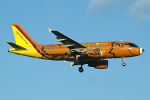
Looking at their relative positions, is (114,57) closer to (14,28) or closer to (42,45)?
(42,45)

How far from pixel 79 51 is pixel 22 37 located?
1413cm

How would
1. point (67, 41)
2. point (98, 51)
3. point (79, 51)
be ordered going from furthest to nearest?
point (98, 51) → point (79, 51) → point (67, 41)

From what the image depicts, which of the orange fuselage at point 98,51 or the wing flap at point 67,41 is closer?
the wing flap at point 67,41

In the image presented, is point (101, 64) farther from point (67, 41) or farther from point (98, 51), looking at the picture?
point (67, 41)

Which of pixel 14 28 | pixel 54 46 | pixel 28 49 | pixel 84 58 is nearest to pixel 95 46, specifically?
pixel 84 58

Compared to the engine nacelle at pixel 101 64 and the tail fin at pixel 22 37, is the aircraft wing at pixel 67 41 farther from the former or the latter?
the tail fin at pixel 22 37

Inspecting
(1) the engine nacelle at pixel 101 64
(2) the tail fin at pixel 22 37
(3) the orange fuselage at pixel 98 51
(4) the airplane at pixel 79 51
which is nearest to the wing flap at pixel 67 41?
(4) the airplane at pixel 79 51

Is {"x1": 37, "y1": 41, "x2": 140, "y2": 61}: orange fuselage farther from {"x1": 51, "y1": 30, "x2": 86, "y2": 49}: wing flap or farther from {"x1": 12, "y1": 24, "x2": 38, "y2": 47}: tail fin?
{"x1": 12, "y1": 24, "x2": 38, "y2": 47}: tail fin

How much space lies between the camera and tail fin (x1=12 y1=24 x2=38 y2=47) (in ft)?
236

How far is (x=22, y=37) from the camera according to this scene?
7288cm

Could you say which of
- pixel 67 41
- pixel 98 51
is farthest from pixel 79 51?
pixel 98 51

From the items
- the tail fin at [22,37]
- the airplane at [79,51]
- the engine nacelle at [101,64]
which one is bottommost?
the engine nacelle at [101,64]

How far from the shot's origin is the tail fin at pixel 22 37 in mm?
71875

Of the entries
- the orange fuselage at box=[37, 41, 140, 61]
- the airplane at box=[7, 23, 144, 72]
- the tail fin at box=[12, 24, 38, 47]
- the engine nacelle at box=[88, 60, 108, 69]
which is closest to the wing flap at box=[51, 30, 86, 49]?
the airplane at box=[7, 23, 144, 72]
